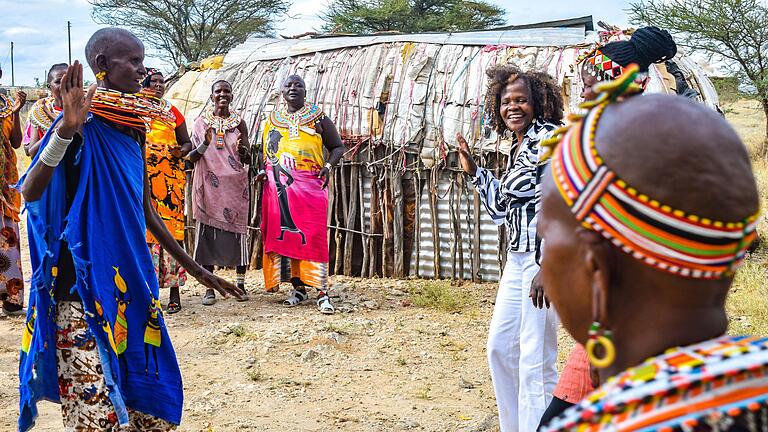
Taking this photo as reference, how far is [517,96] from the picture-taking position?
351 centimetres

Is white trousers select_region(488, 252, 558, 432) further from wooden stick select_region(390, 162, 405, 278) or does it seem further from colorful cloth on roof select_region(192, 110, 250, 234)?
wooden stick select_region(390, 162, 405, 278)

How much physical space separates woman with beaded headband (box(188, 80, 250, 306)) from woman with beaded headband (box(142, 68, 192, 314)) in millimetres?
537

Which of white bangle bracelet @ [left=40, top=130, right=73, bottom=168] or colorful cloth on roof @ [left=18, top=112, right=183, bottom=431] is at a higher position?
white bangle bracelet @ [left=40, top=130, right=73, bottom=168]

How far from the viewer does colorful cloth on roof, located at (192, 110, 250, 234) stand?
23.5 ft

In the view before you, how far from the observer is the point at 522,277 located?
10.9 feet

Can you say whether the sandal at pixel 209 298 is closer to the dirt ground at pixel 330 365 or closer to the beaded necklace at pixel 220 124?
the dirt ground at pixel 330 365

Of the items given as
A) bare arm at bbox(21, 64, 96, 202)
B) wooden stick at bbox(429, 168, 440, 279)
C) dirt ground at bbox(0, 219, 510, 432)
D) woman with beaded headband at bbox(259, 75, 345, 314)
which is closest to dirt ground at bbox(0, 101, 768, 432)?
dirt ground at bbox(0, 219, 510, 432)

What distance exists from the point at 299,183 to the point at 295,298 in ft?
3.47

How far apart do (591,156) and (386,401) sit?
368 cm

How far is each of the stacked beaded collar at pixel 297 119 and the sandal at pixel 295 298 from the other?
1435 millimetres

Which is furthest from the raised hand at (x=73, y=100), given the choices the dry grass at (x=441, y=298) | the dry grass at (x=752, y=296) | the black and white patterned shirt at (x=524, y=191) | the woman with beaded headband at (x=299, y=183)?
the dry grass at (x=441, y=298)

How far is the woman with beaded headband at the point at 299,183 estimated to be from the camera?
6695mm

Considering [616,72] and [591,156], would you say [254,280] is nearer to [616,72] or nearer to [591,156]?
[616,72]

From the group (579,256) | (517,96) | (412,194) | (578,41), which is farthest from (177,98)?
(579,256)
